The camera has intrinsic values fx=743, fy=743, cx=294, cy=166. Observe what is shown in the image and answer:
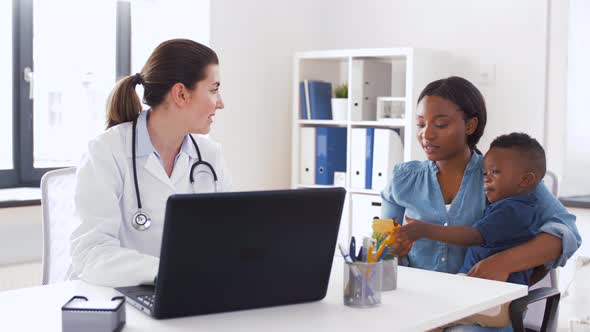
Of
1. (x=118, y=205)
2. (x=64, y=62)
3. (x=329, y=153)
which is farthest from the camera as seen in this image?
(x=329, y=153)

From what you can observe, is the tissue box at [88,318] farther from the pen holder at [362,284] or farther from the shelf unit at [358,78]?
the shelf unit at [358,78]

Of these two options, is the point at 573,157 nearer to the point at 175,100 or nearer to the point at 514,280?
the point at 514,280

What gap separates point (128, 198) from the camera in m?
1.86

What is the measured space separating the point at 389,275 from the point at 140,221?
65cm

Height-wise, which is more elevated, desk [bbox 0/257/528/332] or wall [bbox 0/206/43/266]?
desk [bbox 0/257/528/332]

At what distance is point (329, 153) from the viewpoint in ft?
13.2

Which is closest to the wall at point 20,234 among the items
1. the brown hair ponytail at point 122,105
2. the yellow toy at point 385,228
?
the brown hair ponytail at point 122,105

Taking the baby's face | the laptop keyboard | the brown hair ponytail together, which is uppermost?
the brown hair ponytail

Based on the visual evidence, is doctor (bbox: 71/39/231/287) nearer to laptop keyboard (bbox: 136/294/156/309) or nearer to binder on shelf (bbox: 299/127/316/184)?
laptop keyboard (bbox: 136/294/156/309)

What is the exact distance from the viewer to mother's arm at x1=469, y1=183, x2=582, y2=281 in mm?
1848

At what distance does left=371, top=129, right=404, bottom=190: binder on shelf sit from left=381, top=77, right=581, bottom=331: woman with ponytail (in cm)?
162

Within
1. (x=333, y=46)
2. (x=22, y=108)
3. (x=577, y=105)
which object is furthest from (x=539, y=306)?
(x=333, y=46)

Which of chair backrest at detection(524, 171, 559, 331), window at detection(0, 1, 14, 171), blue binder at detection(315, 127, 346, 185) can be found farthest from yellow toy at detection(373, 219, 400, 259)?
window at detection(0, 1, 14, 171)

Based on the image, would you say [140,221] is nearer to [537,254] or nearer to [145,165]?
[145,165]
